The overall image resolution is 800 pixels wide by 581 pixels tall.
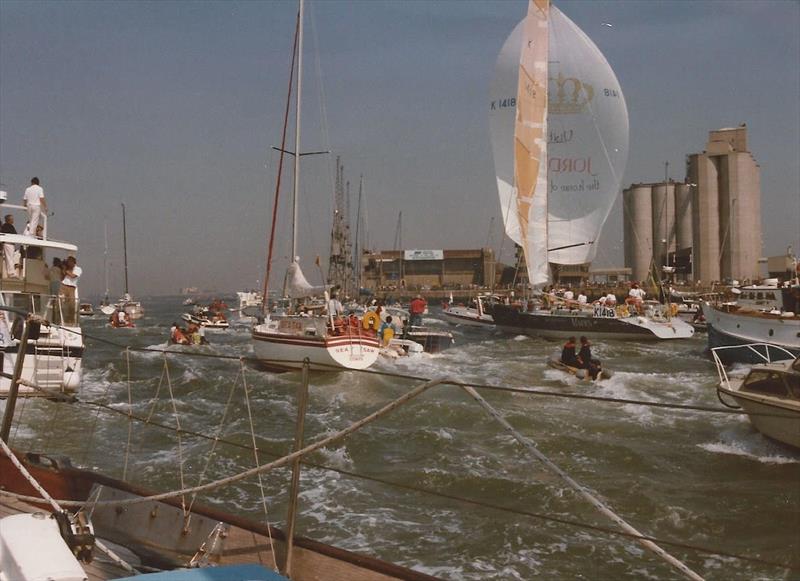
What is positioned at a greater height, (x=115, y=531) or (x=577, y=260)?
Answer: (x=577, y=260)

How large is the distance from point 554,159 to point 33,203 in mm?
24511

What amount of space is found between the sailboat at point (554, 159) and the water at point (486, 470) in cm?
Result: 1619

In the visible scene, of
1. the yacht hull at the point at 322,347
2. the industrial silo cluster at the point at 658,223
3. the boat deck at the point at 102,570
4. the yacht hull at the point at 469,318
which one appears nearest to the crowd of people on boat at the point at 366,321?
the yacht hull at the point at 322,347

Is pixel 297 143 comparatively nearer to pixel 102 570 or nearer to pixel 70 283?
pixel 70 283

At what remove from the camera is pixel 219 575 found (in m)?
3.32

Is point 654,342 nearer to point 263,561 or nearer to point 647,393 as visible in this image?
point 647,393

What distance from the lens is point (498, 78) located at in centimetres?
3516

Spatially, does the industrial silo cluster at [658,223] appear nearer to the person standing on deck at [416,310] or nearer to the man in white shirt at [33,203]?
the person standing on deck at [416,310]

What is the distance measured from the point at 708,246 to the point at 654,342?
1841 inches

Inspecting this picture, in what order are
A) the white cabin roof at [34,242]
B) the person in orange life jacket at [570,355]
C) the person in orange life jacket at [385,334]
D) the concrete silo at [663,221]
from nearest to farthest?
the white cabin roof at [34,242]
the person in orange life jacket at [570,355]
the person in orange life jacket at [385,334]
the concrete silo at [663,221]

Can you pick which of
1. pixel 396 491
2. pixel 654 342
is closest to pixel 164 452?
pixel 396 491

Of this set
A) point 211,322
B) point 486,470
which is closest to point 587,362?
point 486,470

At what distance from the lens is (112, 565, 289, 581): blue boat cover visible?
321 cm

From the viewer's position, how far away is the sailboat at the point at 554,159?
3281cm
